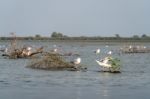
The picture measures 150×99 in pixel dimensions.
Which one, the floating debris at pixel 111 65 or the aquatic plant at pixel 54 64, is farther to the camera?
the aquatic plant at pixel 54 64

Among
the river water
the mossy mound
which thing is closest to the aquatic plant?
the mossy mound

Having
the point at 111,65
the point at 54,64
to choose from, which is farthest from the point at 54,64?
the point at 111,65

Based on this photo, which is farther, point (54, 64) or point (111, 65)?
point (54, 64)

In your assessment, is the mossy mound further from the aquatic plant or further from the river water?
the river water

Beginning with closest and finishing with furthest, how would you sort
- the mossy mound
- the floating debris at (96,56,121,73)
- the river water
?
the river water, the floating debris at (96,56,121,73), the mossy mound

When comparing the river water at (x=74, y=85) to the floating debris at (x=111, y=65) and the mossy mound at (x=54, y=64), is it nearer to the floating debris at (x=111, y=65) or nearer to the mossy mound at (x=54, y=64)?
the floating debris at (x=111, y=65)

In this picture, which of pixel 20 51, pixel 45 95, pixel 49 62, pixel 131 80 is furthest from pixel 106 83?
pixel 20 51

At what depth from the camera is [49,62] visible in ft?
146

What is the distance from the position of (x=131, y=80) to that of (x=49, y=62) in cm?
1094

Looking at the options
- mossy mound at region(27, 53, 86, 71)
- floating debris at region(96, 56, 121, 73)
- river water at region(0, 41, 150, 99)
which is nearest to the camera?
river water at region(0, 41, 150, 99)

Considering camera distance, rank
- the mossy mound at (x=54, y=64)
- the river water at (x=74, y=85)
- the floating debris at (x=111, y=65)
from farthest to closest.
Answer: the mossy mound at (x=54, y=64)
the floating debris at (x=111, y=65)
the river water at (x=74, y=85)

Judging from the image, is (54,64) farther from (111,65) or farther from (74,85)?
(74,85)

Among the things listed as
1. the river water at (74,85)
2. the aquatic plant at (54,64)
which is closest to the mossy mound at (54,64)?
the aquatic plant at (54,64)

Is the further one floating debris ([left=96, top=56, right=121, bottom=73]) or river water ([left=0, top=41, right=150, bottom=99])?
floating debris ([left=96, top=56, right=121, bottom=73])
